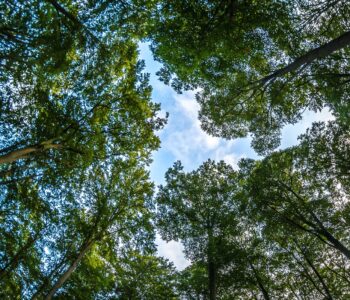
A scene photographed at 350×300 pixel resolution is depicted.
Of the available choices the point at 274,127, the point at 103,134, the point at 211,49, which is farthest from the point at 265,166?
the point at 103,134

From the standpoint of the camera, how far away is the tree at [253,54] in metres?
9.92

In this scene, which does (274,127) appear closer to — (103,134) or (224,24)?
(224,24)

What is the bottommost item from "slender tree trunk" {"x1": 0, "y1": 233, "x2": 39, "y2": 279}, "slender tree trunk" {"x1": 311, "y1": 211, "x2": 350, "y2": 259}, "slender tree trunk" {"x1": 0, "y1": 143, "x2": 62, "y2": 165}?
"slender tree trunk" {"x1": 0, "y1": 233, "x2": 39, "y2": 279}

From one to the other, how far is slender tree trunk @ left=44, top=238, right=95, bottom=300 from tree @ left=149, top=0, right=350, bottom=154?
935 centimetres

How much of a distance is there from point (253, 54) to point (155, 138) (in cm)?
621

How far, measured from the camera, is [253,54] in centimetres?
1191

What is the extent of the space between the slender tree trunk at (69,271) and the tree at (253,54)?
30.7 feet

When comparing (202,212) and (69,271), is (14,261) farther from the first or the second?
(202,212)

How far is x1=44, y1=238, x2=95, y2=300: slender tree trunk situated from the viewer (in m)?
11.7

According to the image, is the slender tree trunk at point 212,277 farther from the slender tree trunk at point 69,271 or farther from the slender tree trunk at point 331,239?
the slender tree trunk at point 69,271

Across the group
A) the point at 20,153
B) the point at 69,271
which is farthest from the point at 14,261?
the point at 20,153

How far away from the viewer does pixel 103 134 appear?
12875 millimetres

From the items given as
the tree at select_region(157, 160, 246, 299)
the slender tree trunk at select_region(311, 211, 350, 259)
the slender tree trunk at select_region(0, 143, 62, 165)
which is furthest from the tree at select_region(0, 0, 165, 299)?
the slender tree trunk at select_region(311, 211, 350, 259)

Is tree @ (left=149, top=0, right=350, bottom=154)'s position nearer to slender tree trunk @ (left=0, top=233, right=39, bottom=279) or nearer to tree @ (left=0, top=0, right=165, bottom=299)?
tree @ (left=0, top=0, right=165, bottom=299)
